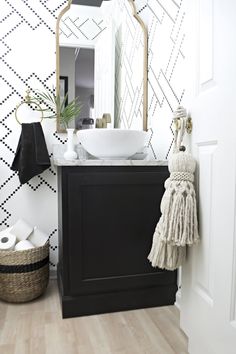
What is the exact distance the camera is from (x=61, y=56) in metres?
2.01

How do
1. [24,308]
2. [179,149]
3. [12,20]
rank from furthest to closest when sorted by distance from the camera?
1. [12,20]
2. [24,308]
3. [179,149]

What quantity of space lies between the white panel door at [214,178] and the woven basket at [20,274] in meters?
0.89

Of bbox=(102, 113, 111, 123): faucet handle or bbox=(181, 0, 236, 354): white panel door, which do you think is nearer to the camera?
bbox=(181, 0, 236, 354): white panel door

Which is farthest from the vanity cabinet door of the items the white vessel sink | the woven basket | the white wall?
the white wall

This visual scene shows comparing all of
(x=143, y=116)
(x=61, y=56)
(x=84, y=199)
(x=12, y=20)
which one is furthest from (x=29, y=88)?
(x=84, y=199)

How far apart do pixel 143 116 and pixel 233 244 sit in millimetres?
1308

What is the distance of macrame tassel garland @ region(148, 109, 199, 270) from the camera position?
1.18 meters

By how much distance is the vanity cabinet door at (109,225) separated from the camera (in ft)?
5.01

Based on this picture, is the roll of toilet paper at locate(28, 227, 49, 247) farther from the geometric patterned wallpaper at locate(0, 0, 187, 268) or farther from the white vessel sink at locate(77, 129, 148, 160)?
the white vessel sink at locate(77, 129, 148, 160)

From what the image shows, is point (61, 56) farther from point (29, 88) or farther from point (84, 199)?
point (84, 199)

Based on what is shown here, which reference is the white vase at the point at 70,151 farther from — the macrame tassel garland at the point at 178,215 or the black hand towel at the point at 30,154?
the macrame tassel garland at the point at 178,215

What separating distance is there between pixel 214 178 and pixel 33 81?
4.84ft

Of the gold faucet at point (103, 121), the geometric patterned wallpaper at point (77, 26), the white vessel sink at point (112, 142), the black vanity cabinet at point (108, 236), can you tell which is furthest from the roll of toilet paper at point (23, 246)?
the geometric patterned wallpaper at point (77, 26)

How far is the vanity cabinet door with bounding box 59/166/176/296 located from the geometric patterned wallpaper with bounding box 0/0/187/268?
0.40 metres
